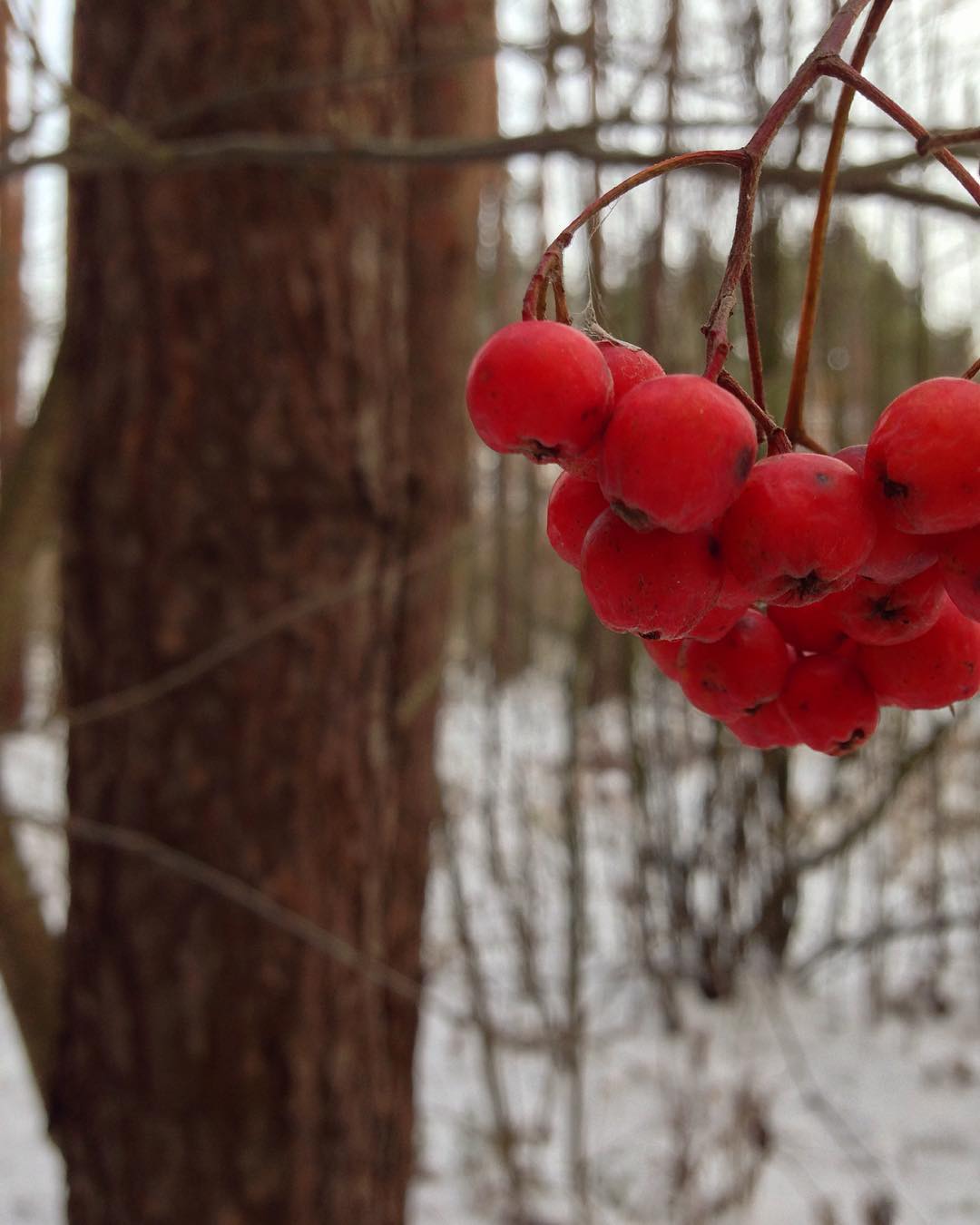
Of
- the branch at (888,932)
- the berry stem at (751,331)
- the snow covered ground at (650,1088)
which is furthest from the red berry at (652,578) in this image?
the branch at (888,932)

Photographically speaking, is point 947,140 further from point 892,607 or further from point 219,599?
point 219,599

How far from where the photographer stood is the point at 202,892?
1.49 meters

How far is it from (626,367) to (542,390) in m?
0.08

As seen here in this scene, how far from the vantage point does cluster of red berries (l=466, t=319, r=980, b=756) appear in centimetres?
42

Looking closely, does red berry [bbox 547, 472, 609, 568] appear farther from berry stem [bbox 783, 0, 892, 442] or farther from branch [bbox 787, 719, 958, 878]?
branch [bbox 787, 719, 958, 878]

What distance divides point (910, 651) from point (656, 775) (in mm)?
2853

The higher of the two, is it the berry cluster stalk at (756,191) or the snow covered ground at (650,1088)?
the berry cluster stalk at (756,191)

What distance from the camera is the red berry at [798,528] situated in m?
0.42

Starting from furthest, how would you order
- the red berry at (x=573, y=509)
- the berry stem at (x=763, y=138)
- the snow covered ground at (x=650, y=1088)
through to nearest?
the snow covered ground at (x=650, y=1088)
the red berry at (x=573, y=509)
the berry stem at (x=763, y=138)

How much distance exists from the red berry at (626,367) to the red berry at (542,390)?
3 centimetres

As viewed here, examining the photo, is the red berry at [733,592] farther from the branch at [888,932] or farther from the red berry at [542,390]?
the branch at [888,932]

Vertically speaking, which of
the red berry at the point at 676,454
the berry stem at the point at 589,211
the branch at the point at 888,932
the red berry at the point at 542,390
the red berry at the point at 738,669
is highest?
the berry stem at the point at 589,211

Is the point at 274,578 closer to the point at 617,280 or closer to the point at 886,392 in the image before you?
the point at 617,280

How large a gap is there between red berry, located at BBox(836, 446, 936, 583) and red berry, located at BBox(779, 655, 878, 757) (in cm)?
9
